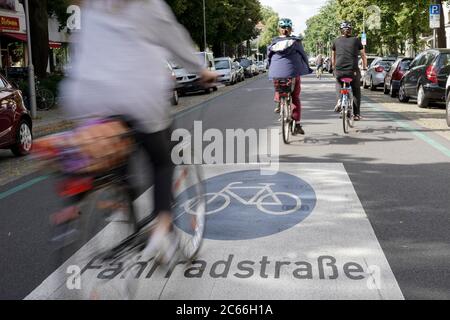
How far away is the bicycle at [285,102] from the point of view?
10.7 meters

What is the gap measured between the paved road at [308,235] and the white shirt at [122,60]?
37.0 inches

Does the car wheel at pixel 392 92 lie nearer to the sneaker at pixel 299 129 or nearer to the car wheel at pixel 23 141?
the sneaker at pixel 299 129

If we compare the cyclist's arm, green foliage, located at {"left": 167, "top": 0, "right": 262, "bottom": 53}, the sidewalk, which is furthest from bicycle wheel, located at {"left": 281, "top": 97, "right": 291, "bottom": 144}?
green foliage, located at {"left": 167, "top": 0, "right": 262, "bottom": 53}

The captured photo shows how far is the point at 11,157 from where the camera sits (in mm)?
10547

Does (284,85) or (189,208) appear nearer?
(189,208)

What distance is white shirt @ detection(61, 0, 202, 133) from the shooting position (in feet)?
11.5

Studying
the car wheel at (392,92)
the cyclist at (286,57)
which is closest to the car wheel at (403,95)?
the car wheel at (392,92)

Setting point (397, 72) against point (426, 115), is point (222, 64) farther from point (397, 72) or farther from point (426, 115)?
point (426, 115)

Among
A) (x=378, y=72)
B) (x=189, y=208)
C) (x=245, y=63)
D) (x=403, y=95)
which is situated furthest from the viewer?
(x=245, y=63)

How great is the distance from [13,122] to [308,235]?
6383 mm

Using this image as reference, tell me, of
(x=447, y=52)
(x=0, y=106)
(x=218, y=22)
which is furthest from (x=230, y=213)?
(x=218, y=22)

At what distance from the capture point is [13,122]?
1010 cm

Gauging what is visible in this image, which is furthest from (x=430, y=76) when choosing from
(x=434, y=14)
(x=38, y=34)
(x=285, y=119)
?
(x=38, y=34)
